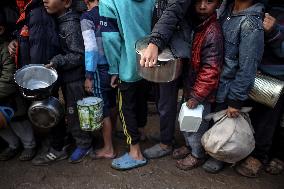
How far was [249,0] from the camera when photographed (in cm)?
326

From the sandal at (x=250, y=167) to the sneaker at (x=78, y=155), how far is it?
5.49ft

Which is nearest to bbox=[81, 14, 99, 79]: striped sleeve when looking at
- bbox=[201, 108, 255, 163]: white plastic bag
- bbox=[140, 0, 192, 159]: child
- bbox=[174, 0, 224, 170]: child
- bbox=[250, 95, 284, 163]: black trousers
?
bbox=[140, 0, 192, 159]: child

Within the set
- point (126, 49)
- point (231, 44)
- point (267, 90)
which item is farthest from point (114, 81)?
→ point (267, 90)

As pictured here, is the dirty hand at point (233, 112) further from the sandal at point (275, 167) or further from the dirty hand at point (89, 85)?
the dirty hand at point (89, 85)

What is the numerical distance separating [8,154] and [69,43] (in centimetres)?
147

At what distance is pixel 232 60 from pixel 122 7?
3.68ft

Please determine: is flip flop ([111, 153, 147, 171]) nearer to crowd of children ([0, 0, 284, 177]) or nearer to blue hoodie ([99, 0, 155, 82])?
crowd of children ([0, 0, 284, 177])

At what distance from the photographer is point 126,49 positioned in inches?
137

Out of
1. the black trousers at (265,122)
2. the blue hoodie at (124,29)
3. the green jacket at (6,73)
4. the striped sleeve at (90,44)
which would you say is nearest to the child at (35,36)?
the green jacket at (6,73)

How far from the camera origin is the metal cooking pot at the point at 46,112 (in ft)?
11.5

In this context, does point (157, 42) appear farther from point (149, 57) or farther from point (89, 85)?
point (89, 85)

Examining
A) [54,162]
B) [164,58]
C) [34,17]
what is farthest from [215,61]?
[54,162]

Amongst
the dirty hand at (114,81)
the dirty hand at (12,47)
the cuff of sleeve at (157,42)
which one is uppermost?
the cuff of sleeve at (157,42)

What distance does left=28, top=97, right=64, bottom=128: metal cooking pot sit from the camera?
11.5ft
